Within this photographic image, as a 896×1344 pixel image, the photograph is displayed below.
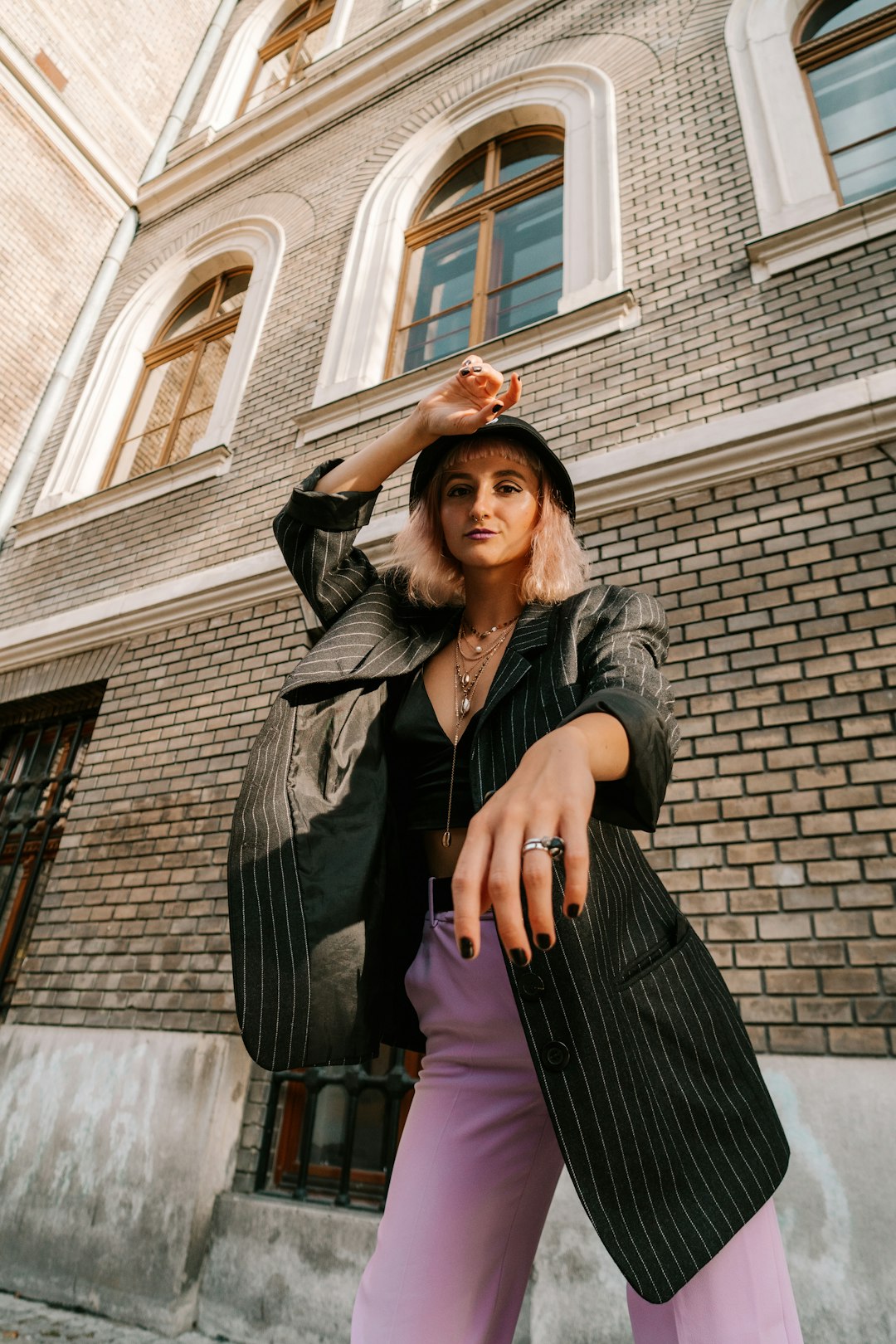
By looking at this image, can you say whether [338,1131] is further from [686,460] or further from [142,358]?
[142,358]

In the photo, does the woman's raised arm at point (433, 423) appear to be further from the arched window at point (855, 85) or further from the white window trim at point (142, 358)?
the white window trim at point (142, 358)

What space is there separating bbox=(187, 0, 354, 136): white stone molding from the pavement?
941 cm

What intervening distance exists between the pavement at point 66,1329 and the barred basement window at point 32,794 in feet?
5.97

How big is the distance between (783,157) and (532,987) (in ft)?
15.0

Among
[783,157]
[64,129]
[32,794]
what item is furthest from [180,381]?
[783,157]

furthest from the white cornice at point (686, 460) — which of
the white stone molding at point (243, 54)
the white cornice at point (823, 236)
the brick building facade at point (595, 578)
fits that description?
the white stone molding at point (243, 54)

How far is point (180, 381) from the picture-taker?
6.99 meters

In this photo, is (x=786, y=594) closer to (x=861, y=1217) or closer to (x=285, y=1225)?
(x=861, y=1217)

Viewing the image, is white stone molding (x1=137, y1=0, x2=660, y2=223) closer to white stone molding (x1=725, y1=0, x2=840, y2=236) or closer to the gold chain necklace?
white stone molding (x1=725, y1=0, x2=840, y2=236)

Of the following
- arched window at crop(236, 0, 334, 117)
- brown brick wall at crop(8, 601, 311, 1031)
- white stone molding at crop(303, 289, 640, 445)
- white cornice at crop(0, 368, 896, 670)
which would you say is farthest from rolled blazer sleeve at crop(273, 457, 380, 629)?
arched window at crop(236, 0, 334, 117)

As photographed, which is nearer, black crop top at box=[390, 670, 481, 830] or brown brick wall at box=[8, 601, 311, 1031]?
black crop top at box=[390, 670, 481, 830]

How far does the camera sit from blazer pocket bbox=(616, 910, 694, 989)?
3.31 feet

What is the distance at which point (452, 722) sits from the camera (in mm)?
1324

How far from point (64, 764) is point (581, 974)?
4890mm
